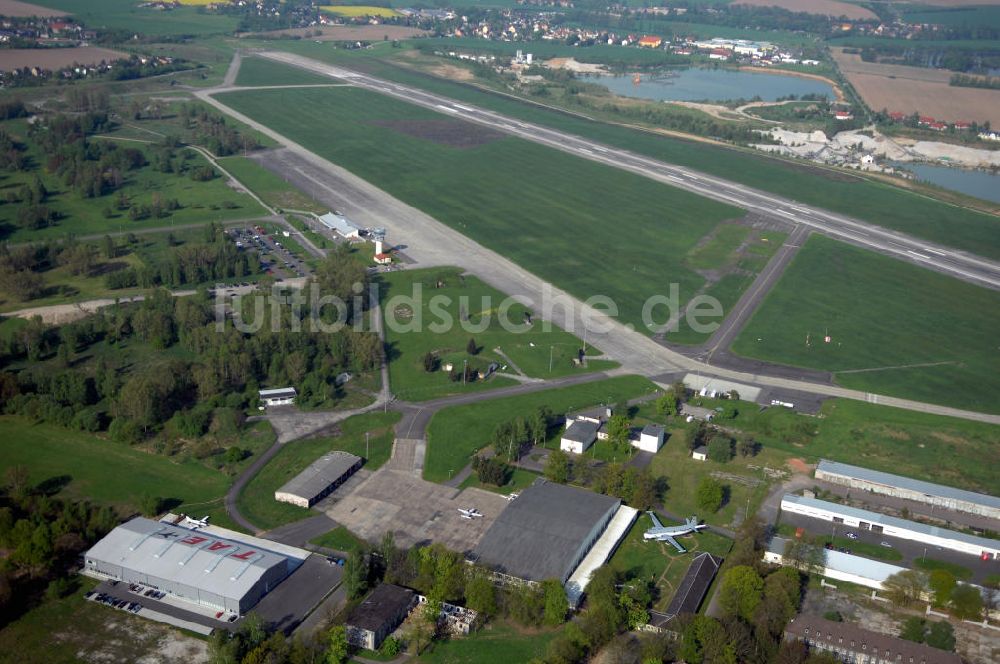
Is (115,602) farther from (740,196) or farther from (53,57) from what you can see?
(53,57)

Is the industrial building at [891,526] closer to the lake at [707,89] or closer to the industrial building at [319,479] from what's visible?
the industrial building at [319,479]

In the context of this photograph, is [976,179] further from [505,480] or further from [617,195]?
[505,480]

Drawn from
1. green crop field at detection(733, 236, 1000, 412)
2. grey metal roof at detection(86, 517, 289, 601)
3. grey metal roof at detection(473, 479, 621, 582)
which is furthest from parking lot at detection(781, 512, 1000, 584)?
grey metal roof at detection(86, 517, 289, 601)

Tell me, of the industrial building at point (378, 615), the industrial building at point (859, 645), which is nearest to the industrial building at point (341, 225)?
the industrial building at point (378, 615)

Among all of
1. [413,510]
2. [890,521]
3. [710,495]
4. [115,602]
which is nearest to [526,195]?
[710,495]

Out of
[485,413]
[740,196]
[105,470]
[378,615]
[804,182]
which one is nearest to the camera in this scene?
[378,615]

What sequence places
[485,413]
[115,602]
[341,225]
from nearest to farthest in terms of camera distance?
1. [115,602]
2. [485,413]
3. [341,225]

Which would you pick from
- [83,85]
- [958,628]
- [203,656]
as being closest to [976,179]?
[958,628]
